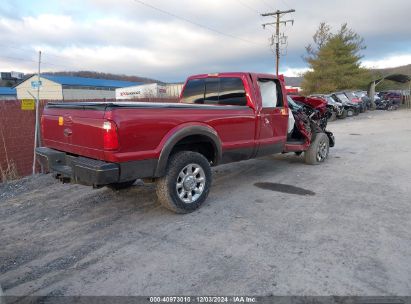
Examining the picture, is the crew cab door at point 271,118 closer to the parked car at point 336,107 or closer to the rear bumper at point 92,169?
the rear bumper at point 92,169

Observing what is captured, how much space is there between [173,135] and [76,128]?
1195mm

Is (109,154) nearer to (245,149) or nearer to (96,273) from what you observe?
(96,273)

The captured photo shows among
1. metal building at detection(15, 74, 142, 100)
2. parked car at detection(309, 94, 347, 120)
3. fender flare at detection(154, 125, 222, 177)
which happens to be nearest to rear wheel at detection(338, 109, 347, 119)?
parked car at detection(309, 94, 347, 120)

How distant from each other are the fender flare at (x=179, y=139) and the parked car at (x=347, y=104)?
20.6 meters

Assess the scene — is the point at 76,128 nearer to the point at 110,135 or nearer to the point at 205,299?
the point at 110,135

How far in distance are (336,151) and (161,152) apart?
7.17 metres

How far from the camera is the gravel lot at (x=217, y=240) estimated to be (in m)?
3.03

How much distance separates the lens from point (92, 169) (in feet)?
12.5

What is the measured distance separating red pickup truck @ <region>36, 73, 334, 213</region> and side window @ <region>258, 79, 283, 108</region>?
0.02 meters

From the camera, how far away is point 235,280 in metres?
3.06

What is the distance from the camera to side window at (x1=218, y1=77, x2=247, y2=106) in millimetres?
5723

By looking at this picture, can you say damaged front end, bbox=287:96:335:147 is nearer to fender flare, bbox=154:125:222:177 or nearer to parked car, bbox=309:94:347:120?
fender flare, bbox=154:125:222:177

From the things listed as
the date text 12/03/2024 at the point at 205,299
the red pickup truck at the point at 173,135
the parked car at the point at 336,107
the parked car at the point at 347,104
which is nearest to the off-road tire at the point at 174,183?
the red pickup truck at the point at 173,135

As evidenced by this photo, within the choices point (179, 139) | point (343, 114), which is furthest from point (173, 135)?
point (343, 114)
